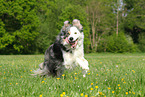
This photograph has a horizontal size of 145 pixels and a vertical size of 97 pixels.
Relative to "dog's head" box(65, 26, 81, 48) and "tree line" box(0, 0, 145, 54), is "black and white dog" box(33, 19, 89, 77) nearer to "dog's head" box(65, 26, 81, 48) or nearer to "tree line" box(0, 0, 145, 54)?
"dog's head" box(65, 26, 81, 48)

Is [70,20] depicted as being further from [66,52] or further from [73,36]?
[73,36]

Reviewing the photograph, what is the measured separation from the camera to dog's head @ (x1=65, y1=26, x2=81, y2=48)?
167 inches

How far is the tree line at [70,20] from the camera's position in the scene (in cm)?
2384

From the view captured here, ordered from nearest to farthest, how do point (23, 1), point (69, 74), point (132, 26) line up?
point (69, 74), point (23, 1), point (132, 26)

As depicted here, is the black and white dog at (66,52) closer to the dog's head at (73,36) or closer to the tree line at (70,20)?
the dog's head at (73,36)

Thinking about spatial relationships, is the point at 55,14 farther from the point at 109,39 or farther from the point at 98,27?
the point at 109,39

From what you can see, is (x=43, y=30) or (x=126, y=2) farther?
(x=126, y=2)

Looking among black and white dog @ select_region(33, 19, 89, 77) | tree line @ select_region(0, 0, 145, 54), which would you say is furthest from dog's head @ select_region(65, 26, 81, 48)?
tree line @ select_region(0, 0, 145, 54)

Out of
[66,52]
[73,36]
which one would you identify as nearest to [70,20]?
[66,52]

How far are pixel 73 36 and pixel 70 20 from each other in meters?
23.6

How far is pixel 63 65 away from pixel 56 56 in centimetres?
35

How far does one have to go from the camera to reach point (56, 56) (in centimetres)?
472

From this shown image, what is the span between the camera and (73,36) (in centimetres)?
425

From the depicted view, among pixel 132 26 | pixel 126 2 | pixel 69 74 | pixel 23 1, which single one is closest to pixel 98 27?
pixel 132 26
